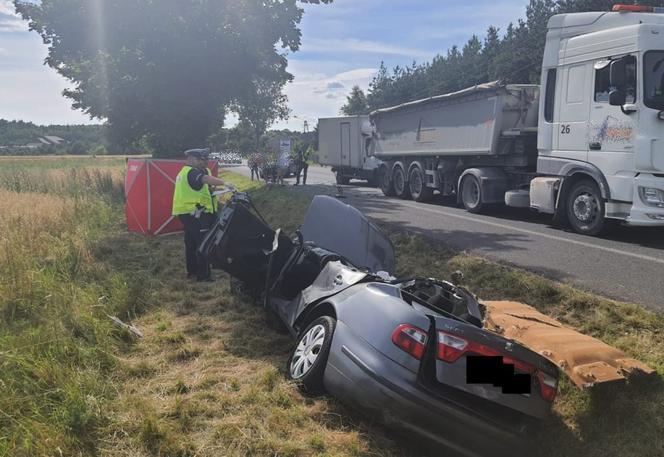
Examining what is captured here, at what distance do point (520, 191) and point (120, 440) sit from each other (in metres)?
9.43

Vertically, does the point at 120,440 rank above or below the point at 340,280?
below

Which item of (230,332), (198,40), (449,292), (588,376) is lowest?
(230,332)

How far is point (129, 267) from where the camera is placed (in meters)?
7.75

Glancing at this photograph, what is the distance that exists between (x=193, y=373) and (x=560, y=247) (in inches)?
210

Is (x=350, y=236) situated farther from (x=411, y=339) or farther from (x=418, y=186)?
(x=418, y=186)

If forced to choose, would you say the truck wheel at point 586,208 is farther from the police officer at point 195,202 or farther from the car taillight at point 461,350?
the car taillight at point 461,350

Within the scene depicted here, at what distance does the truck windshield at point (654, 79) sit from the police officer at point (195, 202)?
6.11m

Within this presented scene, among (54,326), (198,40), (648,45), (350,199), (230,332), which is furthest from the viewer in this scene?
(198,40)

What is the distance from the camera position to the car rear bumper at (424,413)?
2.81 m

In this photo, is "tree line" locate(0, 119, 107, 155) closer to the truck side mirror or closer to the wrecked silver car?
the truck side mirror

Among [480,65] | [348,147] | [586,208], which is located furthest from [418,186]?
[480,65]

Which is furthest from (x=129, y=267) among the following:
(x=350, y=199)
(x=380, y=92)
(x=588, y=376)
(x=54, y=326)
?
(x=380, y=92)

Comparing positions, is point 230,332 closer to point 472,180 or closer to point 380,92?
point 472,180

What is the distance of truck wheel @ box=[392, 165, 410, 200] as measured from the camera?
637 inches
